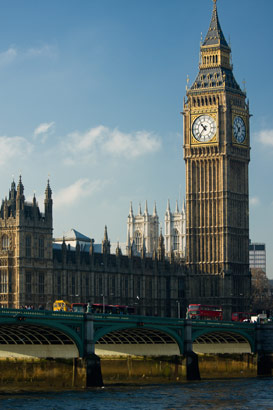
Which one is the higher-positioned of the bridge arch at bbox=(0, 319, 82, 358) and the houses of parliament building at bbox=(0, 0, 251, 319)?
the houses of parliament building at bbox=(0, 0, 251, 319)

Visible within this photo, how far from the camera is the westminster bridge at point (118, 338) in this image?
8400 cm

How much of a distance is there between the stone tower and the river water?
138 feet

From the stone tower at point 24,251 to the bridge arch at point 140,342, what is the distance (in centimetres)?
3333

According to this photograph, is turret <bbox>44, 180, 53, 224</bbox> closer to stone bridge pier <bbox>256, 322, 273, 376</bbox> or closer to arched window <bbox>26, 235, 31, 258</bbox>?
arched window <bbox>26, 235, 31, 258</bbox>

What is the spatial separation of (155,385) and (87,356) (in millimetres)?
8694

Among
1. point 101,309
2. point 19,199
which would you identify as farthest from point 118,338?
point 19,199

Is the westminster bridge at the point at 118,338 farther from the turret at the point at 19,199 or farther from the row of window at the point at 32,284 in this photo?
the turret at the point at 19,199

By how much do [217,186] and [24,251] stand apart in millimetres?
38246

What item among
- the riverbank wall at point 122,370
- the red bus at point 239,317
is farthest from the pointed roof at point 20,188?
the riverbank wall at point 122,370

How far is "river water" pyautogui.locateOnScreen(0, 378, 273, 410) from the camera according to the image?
7512 centimetres

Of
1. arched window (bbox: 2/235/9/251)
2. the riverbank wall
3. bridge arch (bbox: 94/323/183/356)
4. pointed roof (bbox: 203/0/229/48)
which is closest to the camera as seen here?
the riverbank wall

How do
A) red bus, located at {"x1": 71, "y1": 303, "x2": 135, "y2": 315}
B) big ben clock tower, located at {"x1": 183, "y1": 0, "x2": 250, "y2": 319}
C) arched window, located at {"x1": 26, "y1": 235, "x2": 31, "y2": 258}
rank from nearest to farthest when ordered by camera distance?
1. red bus, located at {"x1": 71, "y1": 303, "x2": 135, "y2": 315}
2. arched window, located at {"x1": 26, "y1": 235, "x2": 31, "y2": 258}
3. big ben clock tower, located at {"x1": 183, "y1": 0, "x2": 250, "y2": 319}

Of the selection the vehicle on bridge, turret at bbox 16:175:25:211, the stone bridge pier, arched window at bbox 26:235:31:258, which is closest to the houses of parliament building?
arched window at bbox 26:235:31:258

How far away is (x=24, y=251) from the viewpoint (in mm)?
129000
